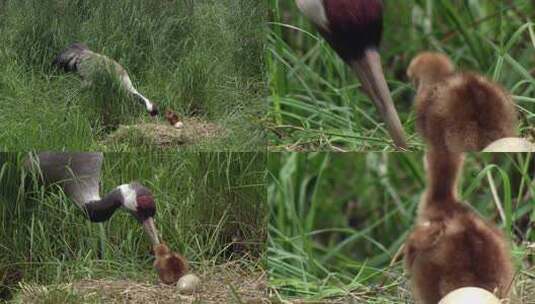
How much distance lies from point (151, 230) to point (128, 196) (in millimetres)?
61

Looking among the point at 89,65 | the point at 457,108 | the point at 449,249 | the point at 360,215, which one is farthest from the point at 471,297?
the point at 360,215

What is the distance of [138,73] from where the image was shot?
184cm

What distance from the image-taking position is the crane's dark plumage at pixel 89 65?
5.96ft

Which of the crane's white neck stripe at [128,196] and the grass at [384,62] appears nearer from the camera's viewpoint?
the grass at [384,62]

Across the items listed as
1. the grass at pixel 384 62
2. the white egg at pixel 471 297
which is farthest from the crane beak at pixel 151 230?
the white egg at pixel 471 297

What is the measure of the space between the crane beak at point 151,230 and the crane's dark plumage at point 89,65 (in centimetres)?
18

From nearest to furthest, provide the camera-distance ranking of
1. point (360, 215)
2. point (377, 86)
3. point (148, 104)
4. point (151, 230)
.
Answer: point (377, 86)
point (148, 104)
point (151, 230)
point (360, 215)

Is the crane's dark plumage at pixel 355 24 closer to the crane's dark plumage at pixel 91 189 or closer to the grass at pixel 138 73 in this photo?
the grass at pixel 138 73

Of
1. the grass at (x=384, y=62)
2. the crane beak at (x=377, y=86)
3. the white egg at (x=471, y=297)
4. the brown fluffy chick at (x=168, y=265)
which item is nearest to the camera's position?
the white egg at (x=471, y=297)

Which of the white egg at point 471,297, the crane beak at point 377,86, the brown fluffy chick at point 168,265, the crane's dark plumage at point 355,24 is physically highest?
the crane's dark plumage at point 355,24

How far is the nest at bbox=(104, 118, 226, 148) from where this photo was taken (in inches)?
71.7

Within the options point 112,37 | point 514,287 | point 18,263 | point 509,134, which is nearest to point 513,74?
point 509,134

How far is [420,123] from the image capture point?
1.66 meters

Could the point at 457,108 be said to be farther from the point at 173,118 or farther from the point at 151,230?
the point at 151,230
